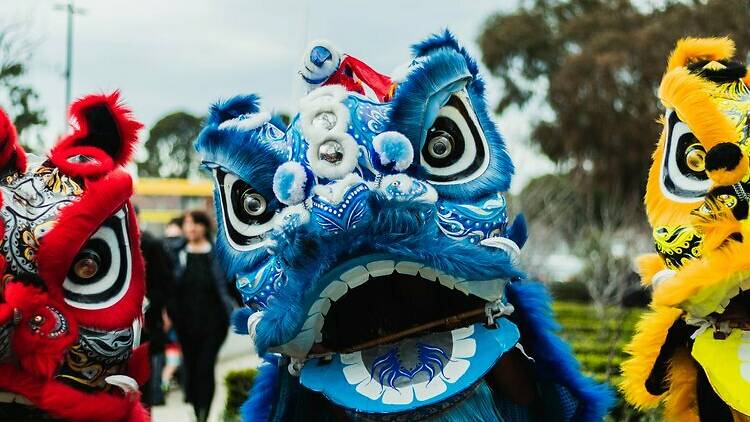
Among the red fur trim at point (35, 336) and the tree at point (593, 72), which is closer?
the red fur trim at point (35, 336)

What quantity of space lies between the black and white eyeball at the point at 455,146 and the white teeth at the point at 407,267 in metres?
0.29

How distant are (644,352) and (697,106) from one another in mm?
868

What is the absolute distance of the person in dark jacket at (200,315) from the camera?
19.0ft

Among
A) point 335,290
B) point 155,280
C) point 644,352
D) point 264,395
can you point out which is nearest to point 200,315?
point 155,280

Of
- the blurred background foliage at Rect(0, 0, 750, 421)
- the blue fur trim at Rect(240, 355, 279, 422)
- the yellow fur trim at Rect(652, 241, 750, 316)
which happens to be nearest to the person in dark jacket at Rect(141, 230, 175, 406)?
the blue fur trim at Rect(240, 355, 279, 422)

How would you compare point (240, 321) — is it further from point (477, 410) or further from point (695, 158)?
point (695, 158)

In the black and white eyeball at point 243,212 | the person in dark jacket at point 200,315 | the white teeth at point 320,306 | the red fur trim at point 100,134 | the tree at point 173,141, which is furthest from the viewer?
the tree at point 173,141

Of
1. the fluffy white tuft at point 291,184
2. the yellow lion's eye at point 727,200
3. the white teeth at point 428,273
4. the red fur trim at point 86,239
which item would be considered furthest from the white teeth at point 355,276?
the yellow lion's eye at point 727,200

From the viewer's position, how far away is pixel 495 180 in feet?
8.95

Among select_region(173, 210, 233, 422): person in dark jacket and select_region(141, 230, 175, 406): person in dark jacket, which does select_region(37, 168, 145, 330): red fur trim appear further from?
select_region(173, 210, 233, 422): person in dark jacket

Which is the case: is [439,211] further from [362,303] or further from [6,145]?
[6,145]

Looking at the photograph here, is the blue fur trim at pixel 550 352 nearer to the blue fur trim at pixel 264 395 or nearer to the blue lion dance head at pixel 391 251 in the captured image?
the blue lion dance head at pixel 391 251

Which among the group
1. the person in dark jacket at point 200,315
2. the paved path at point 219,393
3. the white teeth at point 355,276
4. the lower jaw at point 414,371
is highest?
the white teeth at point 355,276

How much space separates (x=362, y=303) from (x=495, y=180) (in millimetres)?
527
